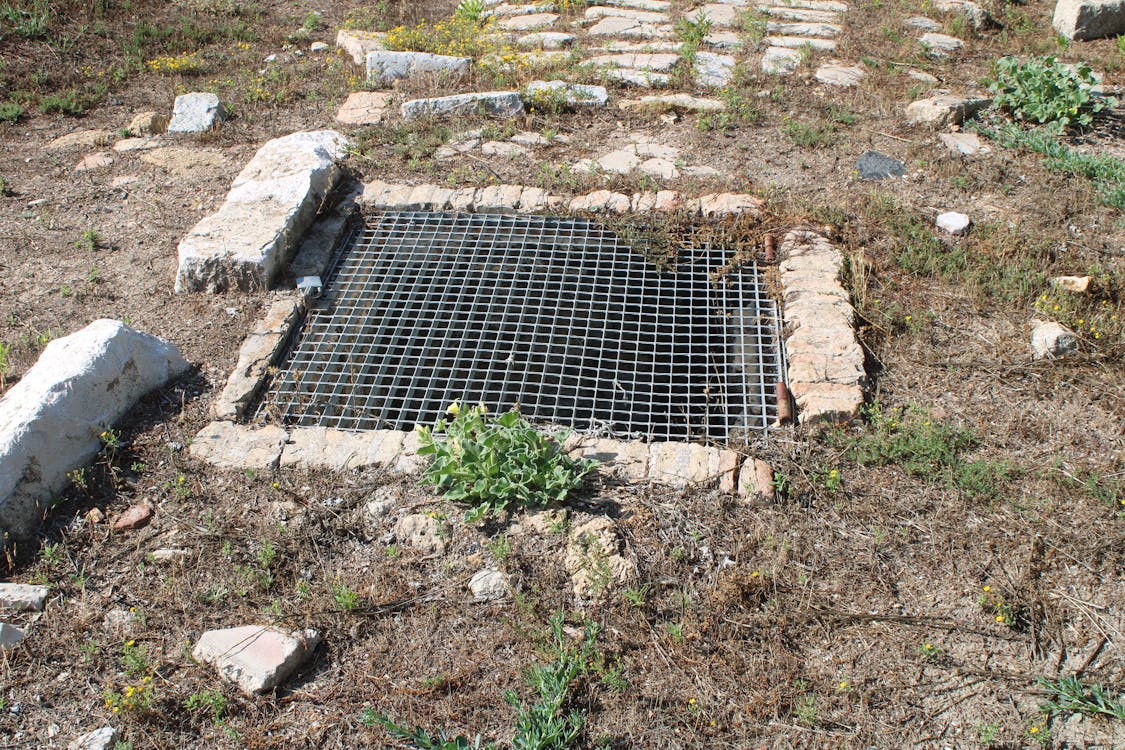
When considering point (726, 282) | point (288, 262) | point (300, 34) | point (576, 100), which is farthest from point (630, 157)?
point (300, 34)

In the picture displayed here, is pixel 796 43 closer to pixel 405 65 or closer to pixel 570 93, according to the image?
pixel 570 93

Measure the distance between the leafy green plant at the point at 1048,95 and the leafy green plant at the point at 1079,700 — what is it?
3.86 meters

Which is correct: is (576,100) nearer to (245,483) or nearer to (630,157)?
(630,157)

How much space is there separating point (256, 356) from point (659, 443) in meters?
1.87

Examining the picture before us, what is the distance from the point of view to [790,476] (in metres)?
3.21

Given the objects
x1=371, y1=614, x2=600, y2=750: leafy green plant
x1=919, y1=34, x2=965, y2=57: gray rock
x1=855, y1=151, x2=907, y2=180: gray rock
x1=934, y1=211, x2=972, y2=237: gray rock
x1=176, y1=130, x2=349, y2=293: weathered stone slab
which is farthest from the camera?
x1=919, y1=34, x2=965, y2=57: gray rock

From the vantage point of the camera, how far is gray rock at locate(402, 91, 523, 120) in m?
5.65

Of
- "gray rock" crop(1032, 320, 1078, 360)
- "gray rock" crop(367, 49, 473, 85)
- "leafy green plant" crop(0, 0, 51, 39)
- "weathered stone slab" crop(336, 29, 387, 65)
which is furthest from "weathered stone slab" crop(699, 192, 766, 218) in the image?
"leafy green plant" crop(0, 0, 51, 39)

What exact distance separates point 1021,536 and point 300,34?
6578mm

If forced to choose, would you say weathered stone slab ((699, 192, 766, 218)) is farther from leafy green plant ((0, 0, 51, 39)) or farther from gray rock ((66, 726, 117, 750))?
leafy green plant ((0, 0, 51, 39))

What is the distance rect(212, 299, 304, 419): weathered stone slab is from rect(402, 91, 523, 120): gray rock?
6.74 ft

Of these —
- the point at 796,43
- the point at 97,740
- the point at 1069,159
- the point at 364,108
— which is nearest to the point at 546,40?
the point at 364,108

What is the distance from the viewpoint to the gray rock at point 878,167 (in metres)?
4.90

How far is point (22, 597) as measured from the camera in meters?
2.79
